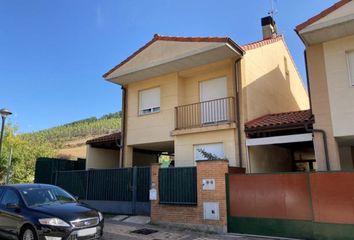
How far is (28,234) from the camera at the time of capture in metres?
7.63

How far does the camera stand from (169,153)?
67.1ft

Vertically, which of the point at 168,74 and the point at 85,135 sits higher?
the point at 85,135

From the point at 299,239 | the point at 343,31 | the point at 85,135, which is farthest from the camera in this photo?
the point at 85,135

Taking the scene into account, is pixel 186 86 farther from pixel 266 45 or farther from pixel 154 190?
pixel 154 190

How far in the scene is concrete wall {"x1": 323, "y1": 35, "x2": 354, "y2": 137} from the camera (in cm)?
1050

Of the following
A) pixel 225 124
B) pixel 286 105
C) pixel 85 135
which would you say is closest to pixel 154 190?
pixel 225 124

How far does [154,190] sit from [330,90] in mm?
7000

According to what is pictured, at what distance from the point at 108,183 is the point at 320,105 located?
30.2 feet

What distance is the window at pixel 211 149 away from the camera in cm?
1319

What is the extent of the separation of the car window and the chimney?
14.3 metres

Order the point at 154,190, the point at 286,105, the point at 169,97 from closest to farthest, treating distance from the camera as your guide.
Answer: the point at 154,190 → the point at 169,97 → the point at 286,105

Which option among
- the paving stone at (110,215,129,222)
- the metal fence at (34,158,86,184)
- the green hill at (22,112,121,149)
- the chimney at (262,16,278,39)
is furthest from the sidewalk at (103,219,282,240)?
the green hill at (22,112,121,149)

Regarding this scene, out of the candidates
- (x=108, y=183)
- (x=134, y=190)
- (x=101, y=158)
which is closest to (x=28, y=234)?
(x=134, y=190)

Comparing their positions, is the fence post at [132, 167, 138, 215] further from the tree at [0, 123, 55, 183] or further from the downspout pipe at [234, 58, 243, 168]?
the tree at [0, 123, 55, 183]
